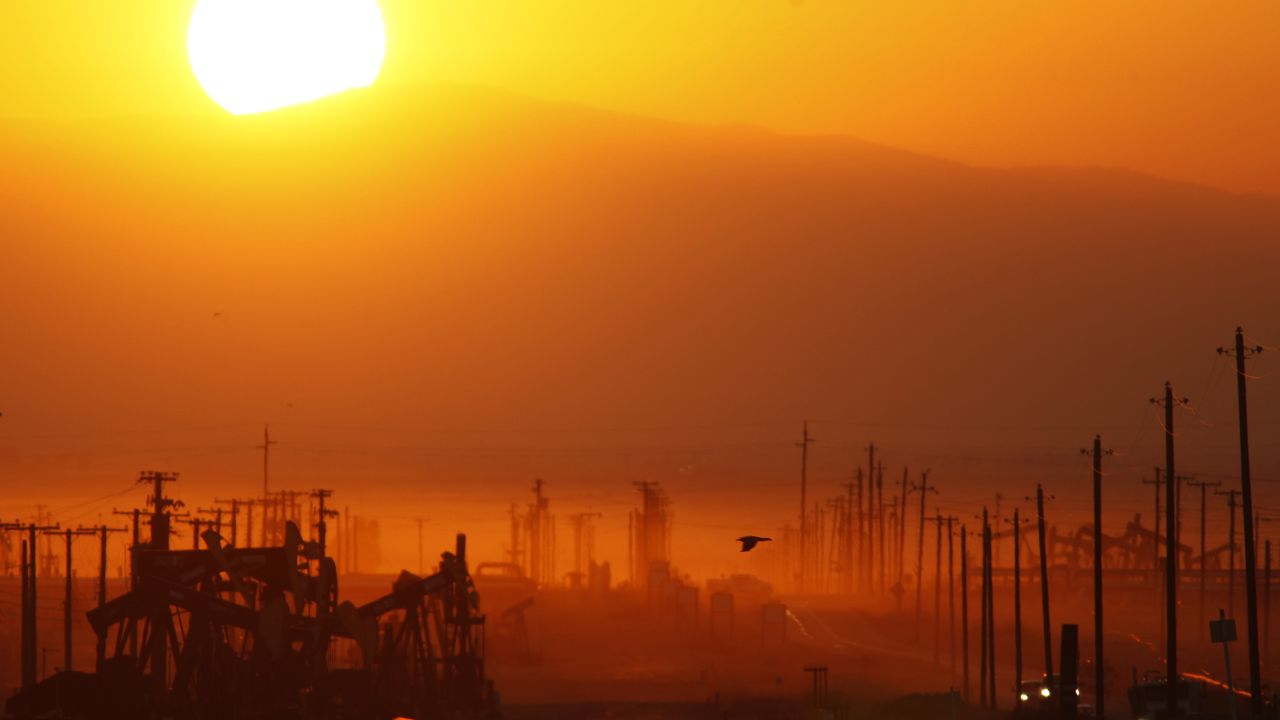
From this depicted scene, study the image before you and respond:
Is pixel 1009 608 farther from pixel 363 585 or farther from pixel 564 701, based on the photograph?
pixel 564 701

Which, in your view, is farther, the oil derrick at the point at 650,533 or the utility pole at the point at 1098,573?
the oil derrick at the point at 650,533

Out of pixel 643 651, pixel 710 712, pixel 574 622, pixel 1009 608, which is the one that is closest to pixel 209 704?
pixel 710 712

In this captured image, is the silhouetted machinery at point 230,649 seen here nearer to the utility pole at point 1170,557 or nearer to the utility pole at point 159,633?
the utility pole at point 159,633

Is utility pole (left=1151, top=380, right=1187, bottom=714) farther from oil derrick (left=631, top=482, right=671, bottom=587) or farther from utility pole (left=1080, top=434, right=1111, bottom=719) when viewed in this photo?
oil derrick (left=631, top=482, right=671, bottom=587)

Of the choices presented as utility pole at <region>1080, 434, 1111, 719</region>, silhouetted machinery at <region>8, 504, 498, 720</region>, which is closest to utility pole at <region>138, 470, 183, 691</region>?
silhouetted machinery at <region>8, 504, 498, 720</region>

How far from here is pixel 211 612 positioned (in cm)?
5641

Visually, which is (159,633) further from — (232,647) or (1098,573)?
(1098,573)

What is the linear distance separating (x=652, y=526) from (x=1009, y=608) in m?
43.1

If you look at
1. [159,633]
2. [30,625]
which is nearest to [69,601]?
[30,625]

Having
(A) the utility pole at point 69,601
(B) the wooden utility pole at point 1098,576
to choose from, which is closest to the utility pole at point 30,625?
(A) the utility pole at point 69,601

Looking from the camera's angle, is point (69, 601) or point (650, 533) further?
point (650, 533)

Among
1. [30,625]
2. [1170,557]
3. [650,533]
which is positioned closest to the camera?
[1170,557]

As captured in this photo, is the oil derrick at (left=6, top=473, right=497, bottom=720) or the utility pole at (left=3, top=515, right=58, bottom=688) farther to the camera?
the utility pole at (left=3, top=515, right=58, bottom=688)

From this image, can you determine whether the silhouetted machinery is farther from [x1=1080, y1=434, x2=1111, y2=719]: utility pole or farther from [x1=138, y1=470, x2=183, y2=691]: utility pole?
[x1=1080, y1=434, x2=1111, y2=719]: utility pole
